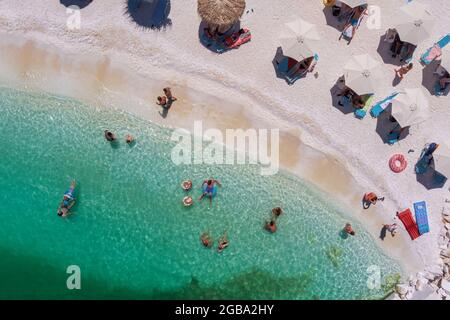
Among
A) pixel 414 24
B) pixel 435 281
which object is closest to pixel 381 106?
pixel 414 24

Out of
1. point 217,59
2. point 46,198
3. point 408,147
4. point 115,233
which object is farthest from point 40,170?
point 408,147

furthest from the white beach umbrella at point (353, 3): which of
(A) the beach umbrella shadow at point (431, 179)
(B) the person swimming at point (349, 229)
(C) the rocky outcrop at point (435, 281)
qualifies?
(C) the rocky outcrop at point (435, 281)

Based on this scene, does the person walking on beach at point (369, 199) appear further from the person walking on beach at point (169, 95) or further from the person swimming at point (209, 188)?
the person walking on beach at point (169, 95)

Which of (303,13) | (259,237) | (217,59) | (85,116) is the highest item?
(303,13)

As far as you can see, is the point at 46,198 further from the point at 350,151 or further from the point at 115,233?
the point at 350,151

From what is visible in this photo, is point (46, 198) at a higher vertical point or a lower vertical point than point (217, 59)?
lower

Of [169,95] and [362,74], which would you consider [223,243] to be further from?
[362,74]

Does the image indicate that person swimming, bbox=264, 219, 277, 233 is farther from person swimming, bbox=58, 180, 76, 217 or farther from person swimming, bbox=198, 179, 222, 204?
person swimming, bbox=58, 180, 76, 217
